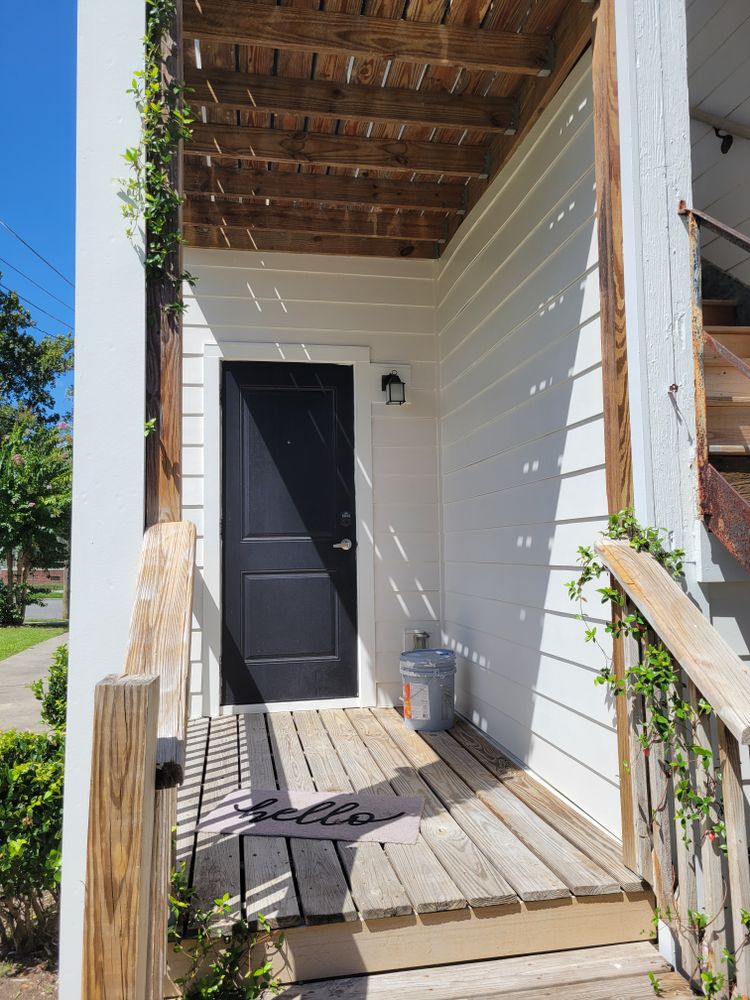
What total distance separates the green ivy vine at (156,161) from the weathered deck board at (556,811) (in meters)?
1.95

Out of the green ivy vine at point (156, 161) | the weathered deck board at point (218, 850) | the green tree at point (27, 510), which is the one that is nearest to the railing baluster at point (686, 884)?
the weathered deck board at point (218, 850)

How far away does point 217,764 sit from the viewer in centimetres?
324

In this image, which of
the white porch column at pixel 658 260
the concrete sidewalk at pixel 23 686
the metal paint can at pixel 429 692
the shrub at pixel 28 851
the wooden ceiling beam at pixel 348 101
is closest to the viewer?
the white porch column at pixel 658 260

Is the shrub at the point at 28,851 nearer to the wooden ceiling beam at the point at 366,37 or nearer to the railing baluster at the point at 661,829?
the railing baluster at the point at 661,829

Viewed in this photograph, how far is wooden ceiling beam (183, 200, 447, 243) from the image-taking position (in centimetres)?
410

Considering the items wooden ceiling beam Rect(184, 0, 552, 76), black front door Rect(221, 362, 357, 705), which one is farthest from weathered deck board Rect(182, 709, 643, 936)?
wooden ceiling beam Rect(184, 0, 552, 76)

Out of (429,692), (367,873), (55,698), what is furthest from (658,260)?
(55,698)

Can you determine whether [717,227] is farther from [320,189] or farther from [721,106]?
[320,189]

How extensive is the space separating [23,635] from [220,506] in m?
7.06

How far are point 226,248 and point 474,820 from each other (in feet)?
11.0

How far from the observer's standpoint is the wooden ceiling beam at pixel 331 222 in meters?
4.10

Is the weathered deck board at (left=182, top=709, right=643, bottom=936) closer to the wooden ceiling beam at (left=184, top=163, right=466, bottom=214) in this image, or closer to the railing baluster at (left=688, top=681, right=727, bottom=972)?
the railing baluster at (left=688, top=681, right=727, bottom=972)

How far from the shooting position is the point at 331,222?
422 cm

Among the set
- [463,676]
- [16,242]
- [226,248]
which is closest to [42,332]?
[16,242]
